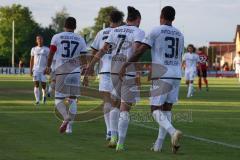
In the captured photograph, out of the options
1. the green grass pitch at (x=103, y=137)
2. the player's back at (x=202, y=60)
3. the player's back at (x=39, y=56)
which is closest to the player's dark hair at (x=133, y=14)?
the green grass pitch at (x=103, y=137)

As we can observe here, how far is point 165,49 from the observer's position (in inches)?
476

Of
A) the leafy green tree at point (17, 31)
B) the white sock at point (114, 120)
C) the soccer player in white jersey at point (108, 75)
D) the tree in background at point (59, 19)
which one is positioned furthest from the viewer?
the tree in background at point (59, 19)

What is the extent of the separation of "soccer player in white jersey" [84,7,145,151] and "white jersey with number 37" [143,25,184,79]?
1.08 feet

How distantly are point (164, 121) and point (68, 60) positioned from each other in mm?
4137

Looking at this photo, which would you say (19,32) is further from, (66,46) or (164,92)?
(164,92)

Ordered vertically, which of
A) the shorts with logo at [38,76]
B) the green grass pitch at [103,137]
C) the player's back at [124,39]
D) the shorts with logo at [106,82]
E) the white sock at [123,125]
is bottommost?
the green grass pitch at [103,137]

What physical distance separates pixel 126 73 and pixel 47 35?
451ft

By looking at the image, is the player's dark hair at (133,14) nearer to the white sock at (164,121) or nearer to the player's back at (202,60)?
the white sock at (164,121)

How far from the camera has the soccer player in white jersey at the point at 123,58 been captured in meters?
12.5

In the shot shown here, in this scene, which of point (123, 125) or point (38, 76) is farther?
point (38, 76)

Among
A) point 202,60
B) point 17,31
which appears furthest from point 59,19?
point 202,60

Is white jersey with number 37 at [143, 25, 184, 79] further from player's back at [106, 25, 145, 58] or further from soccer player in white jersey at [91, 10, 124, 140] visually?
soccer player in white jersey at [91, 10, 124, 140]

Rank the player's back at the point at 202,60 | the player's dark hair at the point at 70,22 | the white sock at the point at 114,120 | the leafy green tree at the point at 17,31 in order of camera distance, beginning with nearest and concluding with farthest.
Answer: the white sock at the point at 114,120 < the player's dark hair at the point at 70,22 < the player's back at the point at 202,60 < the leafy green tree at the point at 17,31

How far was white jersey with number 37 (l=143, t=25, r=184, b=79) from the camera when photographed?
12.0 meters
